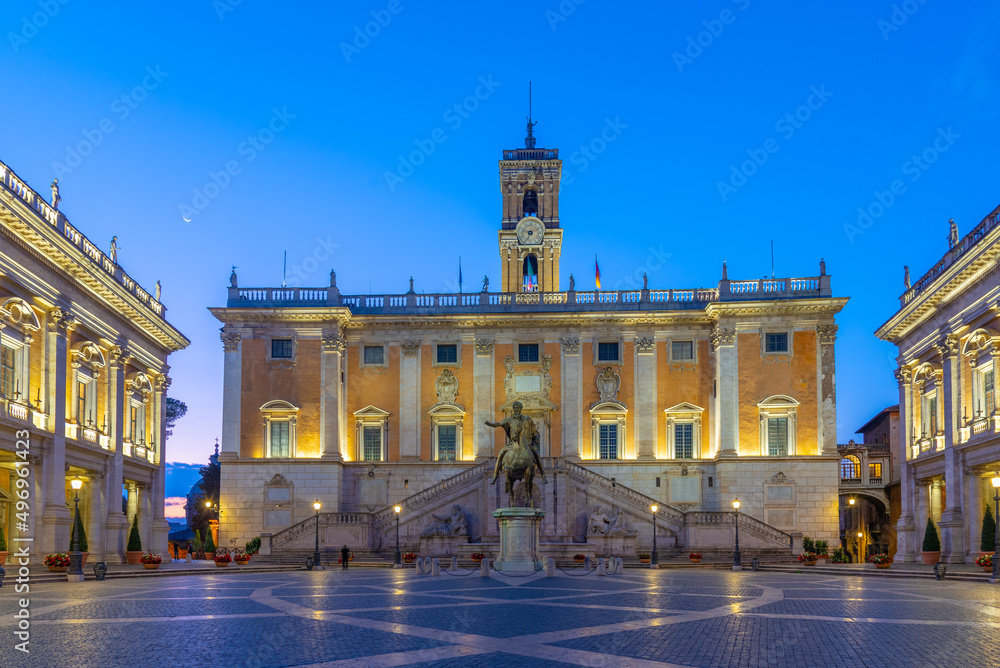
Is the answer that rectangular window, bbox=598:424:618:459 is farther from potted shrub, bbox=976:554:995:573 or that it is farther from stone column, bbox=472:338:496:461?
potted shrub, bbox=976:554:995:573

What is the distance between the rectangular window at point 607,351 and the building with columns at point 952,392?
15.3 metres

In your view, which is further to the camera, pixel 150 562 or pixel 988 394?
pixel 988 394

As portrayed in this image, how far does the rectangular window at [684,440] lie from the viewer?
55875 millimetres

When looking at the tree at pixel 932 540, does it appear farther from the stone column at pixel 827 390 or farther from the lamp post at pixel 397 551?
the lamp post at pixel 397 551

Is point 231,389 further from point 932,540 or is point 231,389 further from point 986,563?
point 986,563

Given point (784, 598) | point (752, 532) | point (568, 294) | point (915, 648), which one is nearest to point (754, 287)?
point (568, 294)

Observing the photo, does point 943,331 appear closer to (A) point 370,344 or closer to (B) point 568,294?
(B) point 568,294

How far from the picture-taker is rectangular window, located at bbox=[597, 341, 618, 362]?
187 feet

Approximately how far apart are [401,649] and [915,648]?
7.52 m

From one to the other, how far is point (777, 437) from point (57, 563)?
38.1m

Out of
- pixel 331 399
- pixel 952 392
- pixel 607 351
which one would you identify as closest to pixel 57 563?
pixel 331 399

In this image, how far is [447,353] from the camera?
57.6 meters

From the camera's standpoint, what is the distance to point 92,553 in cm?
4162

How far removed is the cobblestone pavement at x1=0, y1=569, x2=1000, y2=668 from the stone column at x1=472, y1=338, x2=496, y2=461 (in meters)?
28.2
